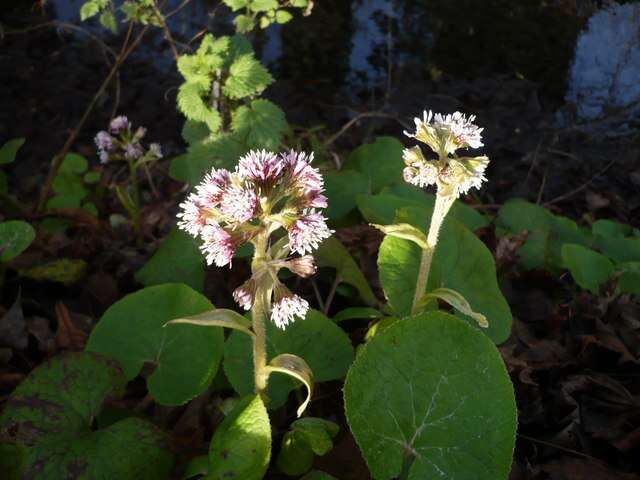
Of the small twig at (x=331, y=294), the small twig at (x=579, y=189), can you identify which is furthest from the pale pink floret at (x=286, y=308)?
the small twig at (x=579, y=189)

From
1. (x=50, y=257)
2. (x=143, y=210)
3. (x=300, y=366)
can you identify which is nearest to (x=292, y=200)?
(x=300, y=366)

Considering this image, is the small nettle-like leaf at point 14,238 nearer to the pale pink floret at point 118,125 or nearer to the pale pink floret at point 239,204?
the pale pink floret at point 118,125

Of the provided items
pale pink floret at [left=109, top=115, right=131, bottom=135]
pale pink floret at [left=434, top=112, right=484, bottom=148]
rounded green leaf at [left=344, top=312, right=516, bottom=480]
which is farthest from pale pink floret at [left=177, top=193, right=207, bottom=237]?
pale pink floret at [left=109, top=115, right=131, bottom=135]

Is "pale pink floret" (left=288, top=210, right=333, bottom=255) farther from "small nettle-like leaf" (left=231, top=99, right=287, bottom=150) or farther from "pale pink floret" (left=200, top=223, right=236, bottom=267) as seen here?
"small nettle-like leaf" (left=231, top=99, right=287, bottom=150)

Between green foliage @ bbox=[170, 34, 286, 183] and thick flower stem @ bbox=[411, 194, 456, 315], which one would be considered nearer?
thick flower stem @ bbox=[411, 194, 456, 315]

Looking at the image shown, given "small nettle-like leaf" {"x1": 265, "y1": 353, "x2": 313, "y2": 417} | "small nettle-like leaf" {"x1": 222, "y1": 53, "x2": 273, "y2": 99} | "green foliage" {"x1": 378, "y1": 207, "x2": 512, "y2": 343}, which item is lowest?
"green foliage" {"x1": 378, "y1": 207, "x2": 512, "y2": 343}

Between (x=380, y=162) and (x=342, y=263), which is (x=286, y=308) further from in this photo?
(x=380, y=162)
